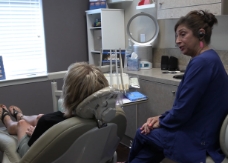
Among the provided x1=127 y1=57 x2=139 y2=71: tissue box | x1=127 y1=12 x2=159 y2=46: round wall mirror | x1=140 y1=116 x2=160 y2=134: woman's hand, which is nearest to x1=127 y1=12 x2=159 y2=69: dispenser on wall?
x1=127 y1=12 x2=159 y2=46: round wall mirror

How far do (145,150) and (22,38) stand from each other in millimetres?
2229

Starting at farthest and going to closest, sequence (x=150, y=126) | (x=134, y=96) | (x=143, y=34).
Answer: (x=143, y=34) → (x=134, y=96) → (x=150, y=126)

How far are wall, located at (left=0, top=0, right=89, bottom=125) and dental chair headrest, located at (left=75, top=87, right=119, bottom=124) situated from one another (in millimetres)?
2237

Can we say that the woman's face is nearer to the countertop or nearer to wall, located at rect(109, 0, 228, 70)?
the countertop

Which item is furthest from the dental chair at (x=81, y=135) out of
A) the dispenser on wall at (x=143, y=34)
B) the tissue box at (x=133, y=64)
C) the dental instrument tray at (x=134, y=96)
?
the dispenser on wall at (x=143, y=34)

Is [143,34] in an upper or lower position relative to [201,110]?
upper

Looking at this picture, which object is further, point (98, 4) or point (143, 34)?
point (98, 4)

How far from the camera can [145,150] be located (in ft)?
5.60

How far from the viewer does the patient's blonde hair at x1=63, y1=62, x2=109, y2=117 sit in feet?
3.98

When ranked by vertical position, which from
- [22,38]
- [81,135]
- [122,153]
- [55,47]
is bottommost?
[122,153]

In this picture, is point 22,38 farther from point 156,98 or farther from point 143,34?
point 156,98

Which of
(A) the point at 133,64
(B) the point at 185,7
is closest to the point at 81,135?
(B) the point at 185,7

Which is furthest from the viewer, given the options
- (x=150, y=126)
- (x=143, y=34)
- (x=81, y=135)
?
(x=143, y=34)

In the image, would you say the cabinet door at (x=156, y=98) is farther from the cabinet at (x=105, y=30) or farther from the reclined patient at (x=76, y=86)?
the reclined patient at (x=76, y=86)
